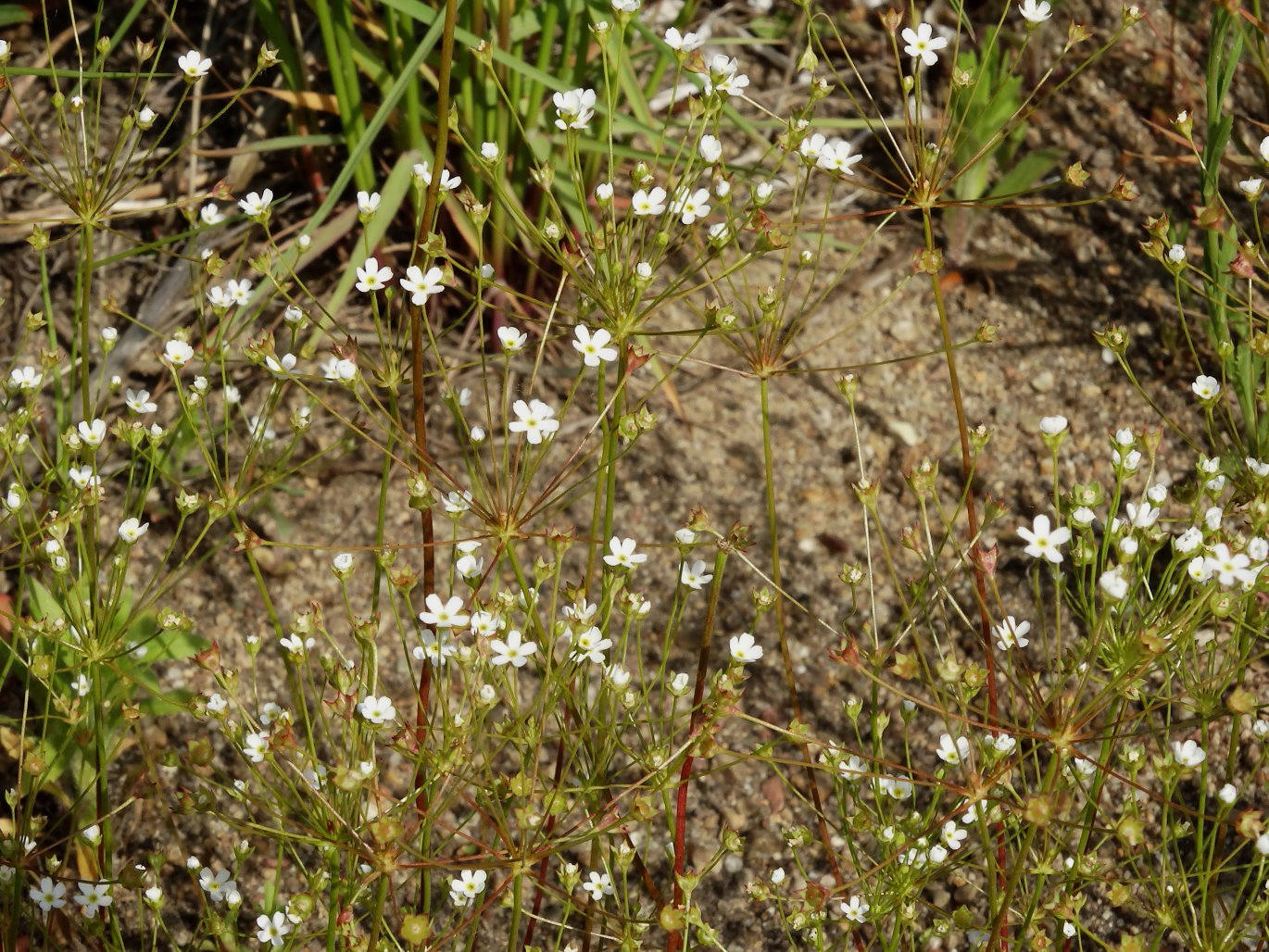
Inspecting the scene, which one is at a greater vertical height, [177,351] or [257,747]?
[177,351]

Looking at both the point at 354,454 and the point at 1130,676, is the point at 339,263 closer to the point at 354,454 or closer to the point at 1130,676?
the point at 354,454

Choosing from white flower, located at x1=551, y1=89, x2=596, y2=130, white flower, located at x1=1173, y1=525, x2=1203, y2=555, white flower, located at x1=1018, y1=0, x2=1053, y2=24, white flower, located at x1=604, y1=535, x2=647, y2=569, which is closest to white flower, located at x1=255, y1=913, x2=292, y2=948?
white flower, located at x1=604, y1=535, x2=647, y2=569

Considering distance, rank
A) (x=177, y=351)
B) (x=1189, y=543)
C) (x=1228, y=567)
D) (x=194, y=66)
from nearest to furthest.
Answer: (x=1228, y=567) → (x=1189, y=543) → (x=177, y=351) → (x=194, y=66)

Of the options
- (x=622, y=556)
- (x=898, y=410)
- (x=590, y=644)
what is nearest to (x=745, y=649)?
(x=622, y=556)

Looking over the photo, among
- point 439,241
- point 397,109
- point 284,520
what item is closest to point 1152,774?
point 439,241

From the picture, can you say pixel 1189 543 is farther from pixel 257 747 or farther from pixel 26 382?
pixel 26 382
